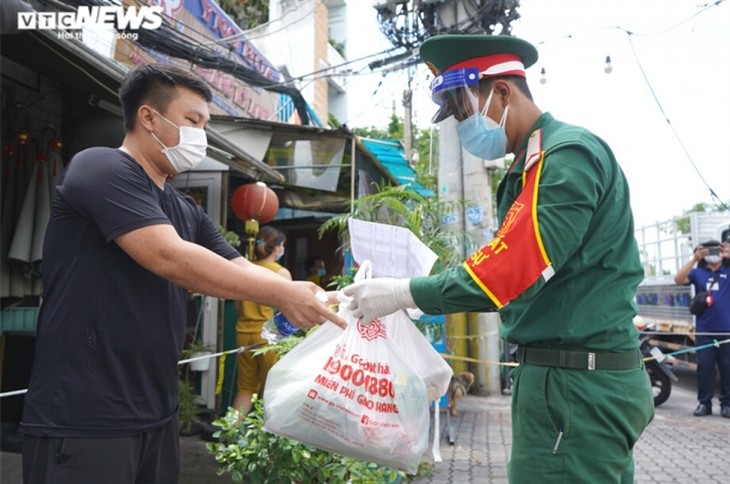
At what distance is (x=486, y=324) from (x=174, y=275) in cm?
600

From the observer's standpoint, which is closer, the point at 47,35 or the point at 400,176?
the point at 47,35

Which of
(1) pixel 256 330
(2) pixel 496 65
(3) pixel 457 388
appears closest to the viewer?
(2) pixel 496 65

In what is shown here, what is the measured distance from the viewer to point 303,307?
1.60 m

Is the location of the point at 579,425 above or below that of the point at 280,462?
above

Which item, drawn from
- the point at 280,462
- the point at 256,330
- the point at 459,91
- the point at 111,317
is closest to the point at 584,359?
the point at 459,91

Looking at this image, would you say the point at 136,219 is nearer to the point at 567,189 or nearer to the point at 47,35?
the point at 567,189

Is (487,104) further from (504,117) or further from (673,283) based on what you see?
(673,283)

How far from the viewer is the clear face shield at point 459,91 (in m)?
1.72

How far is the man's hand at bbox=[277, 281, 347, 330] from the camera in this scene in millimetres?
1576

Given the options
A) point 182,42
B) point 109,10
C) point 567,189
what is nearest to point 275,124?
point 182,42

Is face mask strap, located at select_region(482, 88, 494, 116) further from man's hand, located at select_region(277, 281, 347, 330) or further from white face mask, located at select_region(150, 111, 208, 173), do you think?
white face mask, located at select_region(150, 111, 208, 173)

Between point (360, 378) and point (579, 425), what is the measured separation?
0.63 metres

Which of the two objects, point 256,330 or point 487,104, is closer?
point 487,104

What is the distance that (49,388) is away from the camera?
1365 mm
